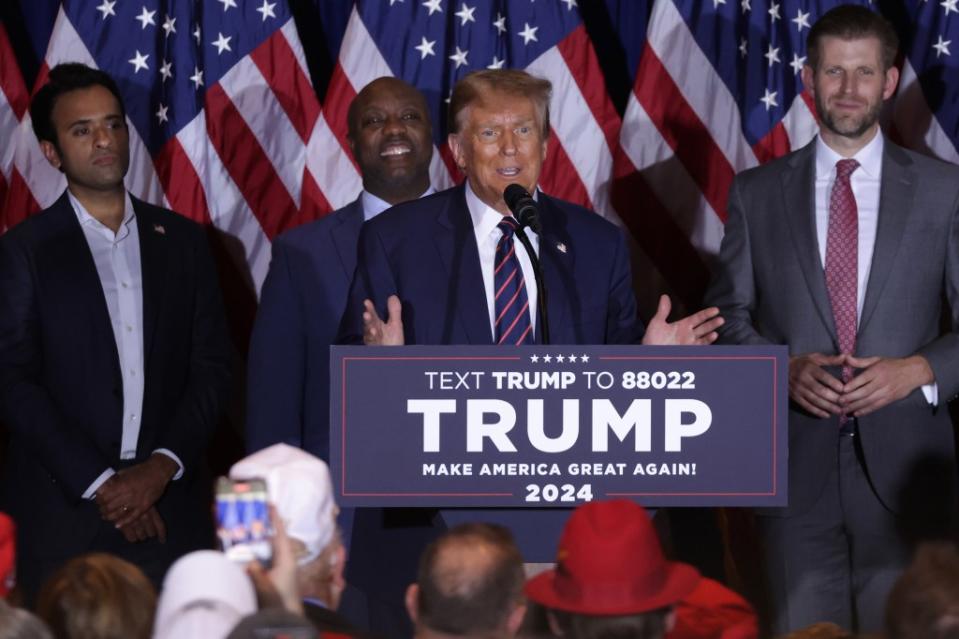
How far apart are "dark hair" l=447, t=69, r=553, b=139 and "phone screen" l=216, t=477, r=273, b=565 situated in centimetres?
191

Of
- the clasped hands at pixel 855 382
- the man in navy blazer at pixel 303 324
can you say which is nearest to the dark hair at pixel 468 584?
the clasped hands at pixel 855 382

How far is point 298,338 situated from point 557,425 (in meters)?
1.69

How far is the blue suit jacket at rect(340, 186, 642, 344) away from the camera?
4.13 m

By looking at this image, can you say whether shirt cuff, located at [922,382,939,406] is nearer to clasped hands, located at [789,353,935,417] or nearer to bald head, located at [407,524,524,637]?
clasped hands, located at [789,353,935,417]

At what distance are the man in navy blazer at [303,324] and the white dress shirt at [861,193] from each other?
51.6 inches

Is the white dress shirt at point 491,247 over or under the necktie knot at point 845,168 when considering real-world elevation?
under

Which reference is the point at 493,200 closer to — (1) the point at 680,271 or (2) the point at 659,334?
(2) the point at 659,334

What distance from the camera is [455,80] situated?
6090 mm

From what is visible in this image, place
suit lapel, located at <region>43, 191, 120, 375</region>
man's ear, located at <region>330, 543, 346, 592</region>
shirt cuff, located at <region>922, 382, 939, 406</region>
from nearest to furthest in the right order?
man's ear, located at <region>330, 543, 346, 592</region> → shirt cuff, located at <region>922, 382, 939, 406</region> → suit lapel, located at <region>43, 191, 120, 375</region>

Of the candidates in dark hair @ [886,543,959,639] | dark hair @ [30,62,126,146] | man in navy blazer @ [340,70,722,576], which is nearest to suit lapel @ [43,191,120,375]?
dark hair @ [30,62,126,146]

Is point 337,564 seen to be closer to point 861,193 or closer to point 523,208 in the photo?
point 523,208

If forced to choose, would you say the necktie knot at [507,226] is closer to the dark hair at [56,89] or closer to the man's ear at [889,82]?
the man's ear at [889,82]

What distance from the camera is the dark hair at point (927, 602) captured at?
2.49 m

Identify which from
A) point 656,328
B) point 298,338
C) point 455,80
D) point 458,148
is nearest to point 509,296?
point 656,328
